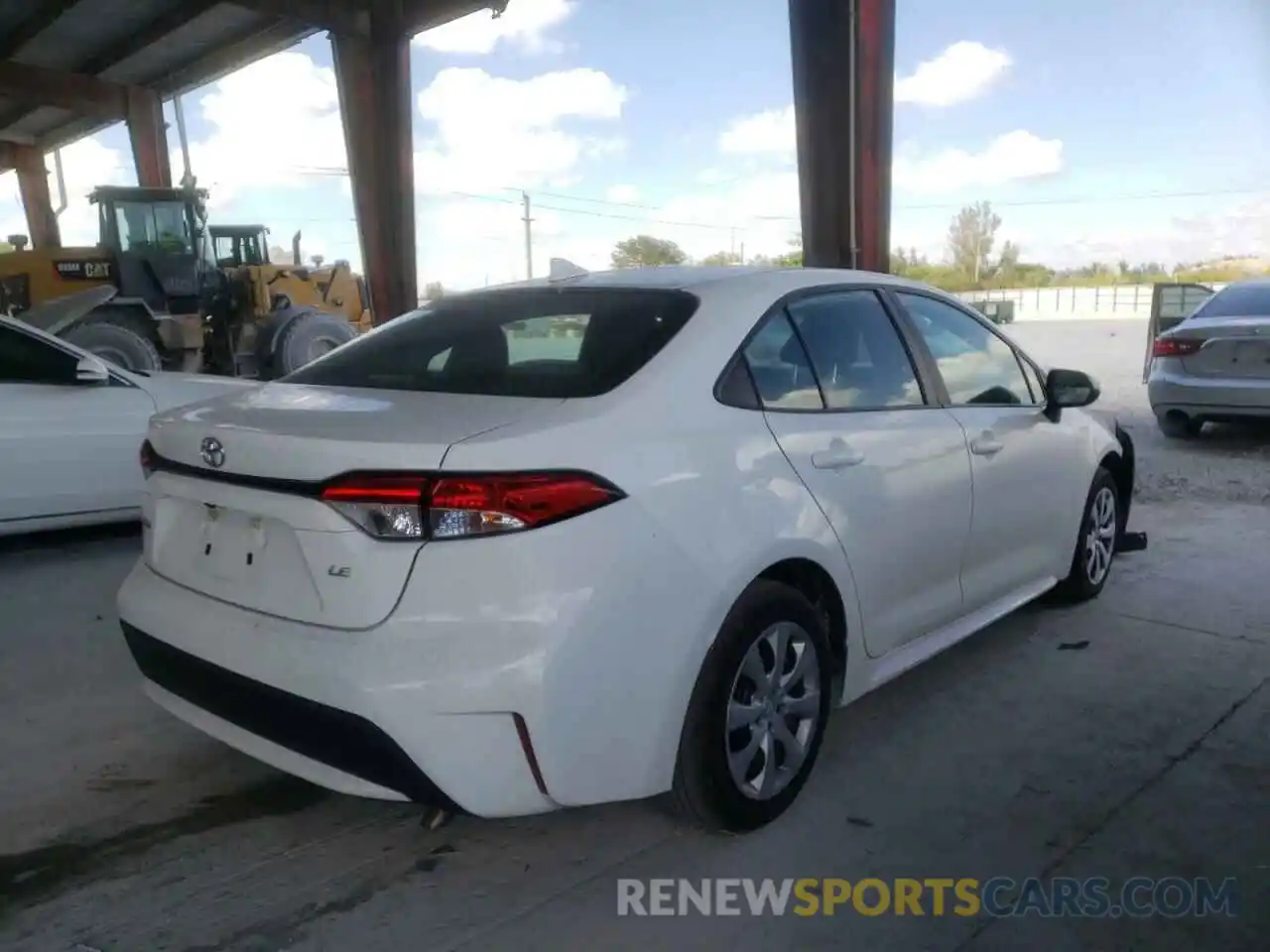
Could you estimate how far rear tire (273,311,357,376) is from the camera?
462 inches

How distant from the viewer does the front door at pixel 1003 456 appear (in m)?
3.48

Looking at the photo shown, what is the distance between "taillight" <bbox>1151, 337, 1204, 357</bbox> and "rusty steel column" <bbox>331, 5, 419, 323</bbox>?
395 inches

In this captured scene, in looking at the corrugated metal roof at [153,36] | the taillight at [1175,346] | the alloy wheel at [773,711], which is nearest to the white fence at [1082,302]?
the corrugated metal roof at [153,36]

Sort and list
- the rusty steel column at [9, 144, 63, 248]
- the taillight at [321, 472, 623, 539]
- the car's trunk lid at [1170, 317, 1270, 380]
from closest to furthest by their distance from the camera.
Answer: the taillight at [321, 472, 623, 539], the car's trunk lid at [1170, 317, 1270, 380], the rusty steel column at [9, 144, 63, 248]

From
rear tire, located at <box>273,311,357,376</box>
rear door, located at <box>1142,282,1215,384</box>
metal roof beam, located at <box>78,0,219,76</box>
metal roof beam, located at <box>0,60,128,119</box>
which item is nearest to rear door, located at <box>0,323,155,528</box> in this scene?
rear tire, located at <box>273,311,357,376</box>

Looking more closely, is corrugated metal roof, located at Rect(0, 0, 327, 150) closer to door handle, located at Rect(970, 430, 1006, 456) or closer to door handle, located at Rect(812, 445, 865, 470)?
door handle, located at Rect(970, 430, 1006, 456)

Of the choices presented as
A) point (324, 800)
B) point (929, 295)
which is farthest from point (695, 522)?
point (929, 295)

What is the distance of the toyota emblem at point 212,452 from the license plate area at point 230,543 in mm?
110

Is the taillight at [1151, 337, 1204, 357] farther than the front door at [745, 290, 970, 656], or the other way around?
the taillight at [1151, 337, 1204, 357]

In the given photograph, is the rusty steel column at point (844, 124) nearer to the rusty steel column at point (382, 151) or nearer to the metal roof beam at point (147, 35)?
the rusty steel column at point (382, 151)

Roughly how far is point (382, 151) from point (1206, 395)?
1153cm

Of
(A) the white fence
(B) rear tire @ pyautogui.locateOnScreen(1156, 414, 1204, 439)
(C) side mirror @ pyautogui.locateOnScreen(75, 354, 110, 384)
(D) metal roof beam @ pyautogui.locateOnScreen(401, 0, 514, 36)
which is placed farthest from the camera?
(A) the white fence

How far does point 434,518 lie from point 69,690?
7.66 ft

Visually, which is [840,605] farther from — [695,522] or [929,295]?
[929,295]
